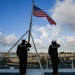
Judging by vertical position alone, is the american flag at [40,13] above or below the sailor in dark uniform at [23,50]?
above

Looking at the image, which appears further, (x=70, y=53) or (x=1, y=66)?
(x=1, y=66)

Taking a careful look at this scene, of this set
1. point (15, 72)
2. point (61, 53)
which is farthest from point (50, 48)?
point (61, 53)

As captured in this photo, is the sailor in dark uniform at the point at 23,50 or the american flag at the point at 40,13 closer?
the sailor in dark uniform at the point at 23,50

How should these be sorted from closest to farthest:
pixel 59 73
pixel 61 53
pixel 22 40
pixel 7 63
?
pixel 22 40 < pixel 59 73 < pixel 61 53 < pixel 7 63

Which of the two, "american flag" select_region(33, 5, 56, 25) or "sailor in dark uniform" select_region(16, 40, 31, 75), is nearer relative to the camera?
"sailor in dark uniform" select_region(16, 40, 31, 75)

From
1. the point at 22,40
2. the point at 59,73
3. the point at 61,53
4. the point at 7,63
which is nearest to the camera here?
the point at 22,40

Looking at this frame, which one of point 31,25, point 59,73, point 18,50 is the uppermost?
point 31,25

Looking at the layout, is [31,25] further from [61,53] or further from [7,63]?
[7,63]

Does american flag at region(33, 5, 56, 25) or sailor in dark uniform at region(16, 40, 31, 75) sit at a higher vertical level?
american flag at region(33, 5, 56, 25)

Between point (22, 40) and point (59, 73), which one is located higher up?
point (22, 40)

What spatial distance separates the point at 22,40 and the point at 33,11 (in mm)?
2643

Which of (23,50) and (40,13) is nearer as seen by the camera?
(23,50)

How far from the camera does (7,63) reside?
77.0 feet

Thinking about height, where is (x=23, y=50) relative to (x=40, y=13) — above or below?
below
